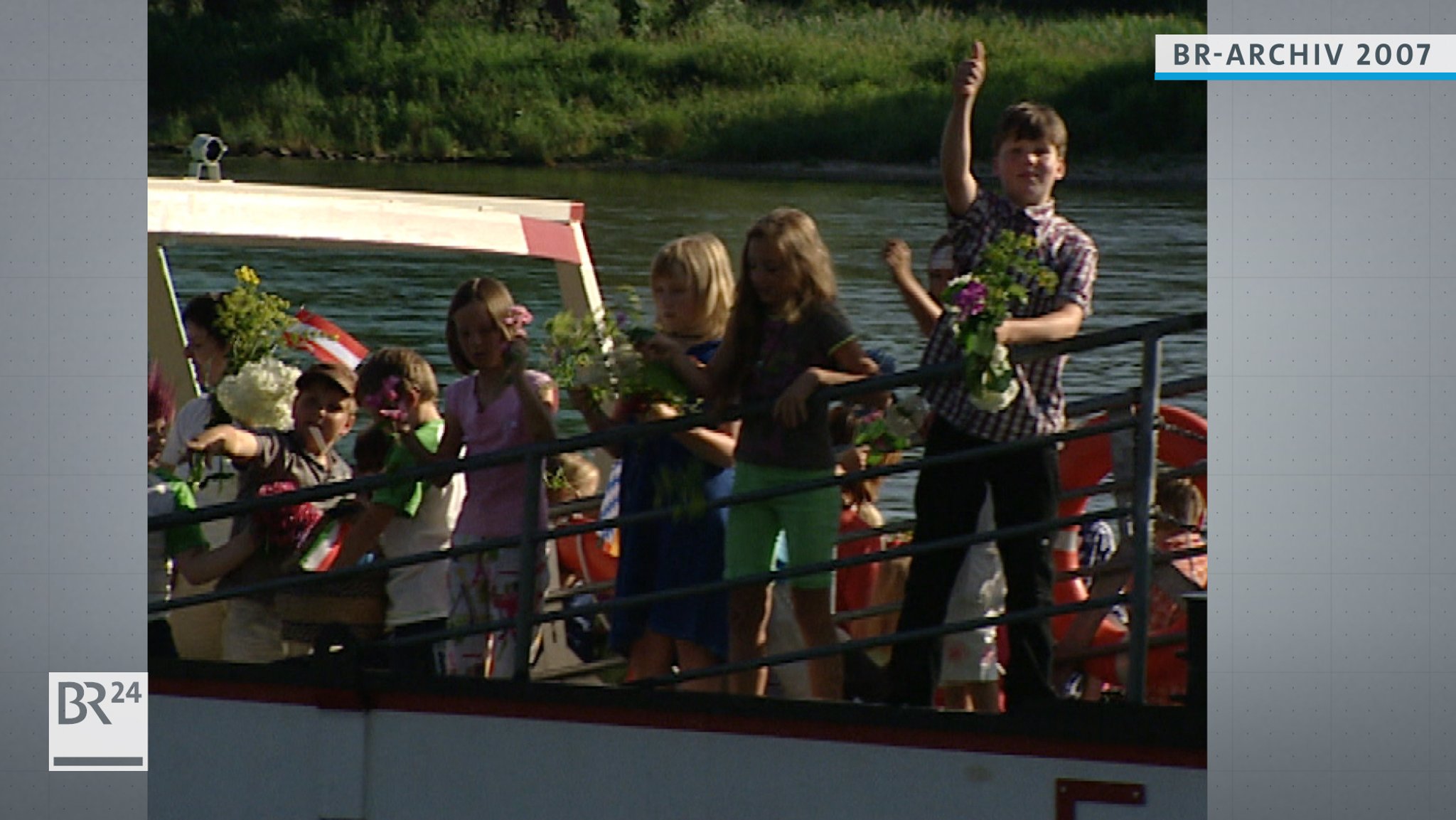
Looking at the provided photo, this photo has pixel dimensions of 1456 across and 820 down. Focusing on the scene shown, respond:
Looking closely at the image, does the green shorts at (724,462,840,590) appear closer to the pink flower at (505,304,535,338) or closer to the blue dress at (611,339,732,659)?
the blue dress at (611,339,732,659)

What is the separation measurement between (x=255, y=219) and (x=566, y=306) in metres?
0.90

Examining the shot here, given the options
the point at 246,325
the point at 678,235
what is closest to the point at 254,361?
the point at 246,325

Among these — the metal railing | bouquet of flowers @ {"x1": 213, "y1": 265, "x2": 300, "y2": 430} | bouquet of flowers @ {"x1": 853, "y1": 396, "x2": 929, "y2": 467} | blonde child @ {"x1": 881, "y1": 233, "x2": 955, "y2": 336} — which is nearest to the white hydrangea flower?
bouquet of flowers @ {"x1": 213, "y1": 265, "x2": 300, "y2": 430}

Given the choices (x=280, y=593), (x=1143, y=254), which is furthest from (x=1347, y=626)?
(x=1143, y=254)

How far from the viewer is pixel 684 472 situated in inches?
167

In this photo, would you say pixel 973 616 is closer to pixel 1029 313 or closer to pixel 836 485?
pixel 836 485

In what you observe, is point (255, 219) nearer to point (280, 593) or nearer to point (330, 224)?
point (330, 224)

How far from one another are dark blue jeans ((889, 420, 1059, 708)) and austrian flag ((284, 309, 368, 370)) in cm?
173

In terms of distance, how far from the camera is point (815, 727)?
3896 mm

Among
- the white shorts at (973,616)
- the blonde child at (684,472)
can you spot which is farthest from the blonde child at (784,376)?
the white shorts at (973,616)

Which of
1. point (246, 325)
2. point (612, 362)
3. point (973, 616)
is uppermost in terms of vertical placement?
point (246, 325)

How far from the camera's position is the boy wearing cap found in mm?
4867

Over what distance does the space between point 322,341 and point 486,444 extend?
1293 millimetres

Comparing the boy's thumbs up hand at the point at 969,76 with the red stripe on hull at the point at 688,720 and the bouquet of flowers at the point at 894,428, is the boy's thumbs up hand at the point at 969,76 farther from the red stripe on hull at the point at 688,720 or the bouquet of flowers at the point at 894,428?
A: the red stripe on hull at the point at 688,720
